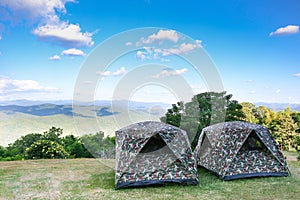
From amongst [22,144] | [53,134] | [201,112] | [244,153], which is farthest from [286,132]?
[22,144]

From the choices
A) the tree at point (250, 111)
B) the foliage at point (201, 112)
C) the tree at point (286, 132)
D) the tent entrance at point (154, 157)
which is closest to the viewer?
the tent entrance at point (154, 157)

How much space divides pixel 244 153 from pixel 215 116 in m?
5.71

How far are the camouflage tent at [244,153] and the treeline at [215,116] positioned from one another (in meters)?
3.70

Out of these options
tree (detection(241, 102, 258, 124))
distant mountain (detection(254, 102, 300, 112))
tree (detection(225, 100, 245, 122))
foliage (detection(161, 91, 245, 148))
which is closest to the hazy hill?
foliage (detection(161, 91, 245, 148))

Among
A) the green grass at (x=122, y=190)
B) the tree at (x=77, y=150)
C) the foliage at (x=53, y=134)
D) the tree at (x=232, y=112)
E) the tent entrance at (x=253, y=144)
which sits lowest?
the tree at (x=77, y=150)

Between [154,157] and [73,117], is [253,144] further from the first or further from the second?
[73,117]

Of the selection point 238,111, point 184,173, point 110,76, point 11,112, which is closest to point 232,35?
point 238,111

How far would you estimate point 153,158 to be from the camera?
5.77 meters

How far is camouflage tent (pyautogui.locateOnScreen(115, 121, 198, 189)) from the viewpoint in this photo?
5.37 metres

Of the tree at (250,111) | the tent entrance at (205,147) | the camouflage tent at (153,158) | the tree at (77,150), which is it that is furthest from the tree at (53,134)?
the tree at (250,111)

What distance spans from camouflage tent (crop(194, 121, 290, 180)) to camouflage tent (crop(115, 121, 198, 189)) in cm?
83

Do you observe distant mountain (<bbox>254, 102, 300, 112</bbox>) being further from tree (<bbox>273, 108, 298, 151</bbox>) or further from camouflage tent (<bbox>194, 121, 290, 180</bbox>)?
camouflage tent (<bbox>194, 121, 290, 180</bbox>)

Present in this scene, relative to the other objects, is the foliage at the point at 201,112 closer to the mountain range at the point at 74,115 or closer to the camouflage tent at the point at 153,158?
the mountain range at the point at 74,115

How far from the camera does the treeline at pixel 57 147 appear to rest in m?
10.5
